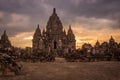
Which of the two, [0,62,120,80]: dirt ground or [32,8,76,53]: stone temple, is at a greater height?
→ [32,8,76,53]: stone temple

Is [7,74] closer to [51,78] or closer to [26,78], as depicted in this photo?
[26,78]

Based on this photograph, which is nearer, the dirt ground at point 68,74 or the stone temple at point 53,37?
the dirt ground at point 68,74

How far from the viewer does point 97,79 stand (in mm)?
8766

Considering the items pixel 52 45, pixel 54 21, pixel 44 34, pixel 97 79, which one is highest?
pixel 54 21

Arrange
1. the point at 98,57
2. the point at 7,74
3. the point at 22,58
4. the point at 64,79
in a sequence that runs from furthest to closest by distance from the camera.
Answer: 1. the point at 98,57
2. the point at 22,58
3. the point at 7,74
4. the point at 64,79

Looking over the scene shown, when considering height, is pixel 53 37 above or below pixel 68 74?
above

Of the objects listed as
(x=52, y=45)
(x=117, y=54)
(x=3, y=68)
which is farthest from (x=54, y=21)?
(x=3, y=68)

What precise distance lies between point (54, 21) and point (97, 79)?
35.0 meters

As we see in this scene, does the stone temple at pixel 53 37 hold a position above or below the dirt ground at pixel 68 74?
above

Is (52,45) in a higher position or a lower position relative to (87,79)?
higher

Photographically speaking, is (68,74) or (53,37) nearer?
(68,74)

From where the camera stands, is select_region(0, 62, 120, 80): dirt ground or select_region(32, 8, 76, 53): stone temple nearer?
select_region(0, 62, 120, 80): dirt ground

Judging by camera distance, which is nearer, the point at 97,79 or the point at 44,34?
the point at 97,79

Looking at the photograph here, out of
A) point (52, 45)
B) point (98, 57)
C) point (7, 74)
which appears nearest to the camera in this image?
point (7, 74)
